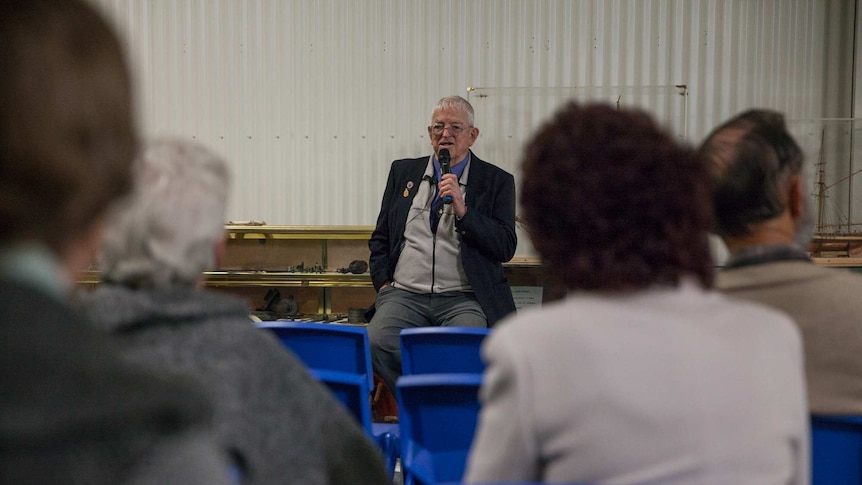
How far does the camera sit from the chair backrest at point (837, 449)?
1314 mm

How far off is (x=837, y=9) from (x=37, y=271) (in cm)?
614

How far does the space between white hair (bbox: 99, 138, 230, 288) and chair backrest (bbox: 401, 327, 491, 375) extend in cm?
122

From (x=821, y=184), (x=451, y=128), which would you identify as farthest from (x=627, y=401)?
(x=821, y=184)

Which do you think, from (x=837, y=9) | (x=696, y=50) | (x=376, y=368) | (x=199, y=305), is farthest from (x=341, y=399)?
(x=837, y=9)

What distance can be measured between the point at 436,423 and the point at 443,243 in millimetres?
2010

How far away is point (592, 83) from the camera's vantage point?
535 cm

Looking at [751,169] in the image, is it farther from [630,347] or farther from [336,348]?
[336,348]

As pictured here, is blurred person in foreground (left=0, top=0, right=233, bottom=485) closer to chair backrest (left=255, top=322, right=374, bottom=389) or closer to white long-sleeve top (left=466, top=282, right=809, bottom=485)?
white long-sleeve top (left=466, top=282, right=809, bottom=485)

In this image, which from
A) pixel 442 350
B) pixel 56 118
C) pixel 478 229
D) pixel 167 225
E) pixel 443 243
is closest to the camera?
pixel 56 118

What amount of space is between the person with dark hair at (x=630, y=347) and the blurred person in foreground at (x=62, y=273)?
0.47 m

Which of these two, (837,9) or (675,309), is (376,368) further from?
(837,9)

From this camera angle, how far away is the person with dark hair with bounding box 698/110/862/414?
A: 4.53ft

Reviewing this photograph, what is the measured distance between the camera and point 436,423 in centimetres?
174

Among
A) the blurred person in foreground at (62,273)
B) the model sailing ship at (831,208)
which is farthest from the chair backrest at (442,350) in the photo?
the model sailing ship at (831,208)
